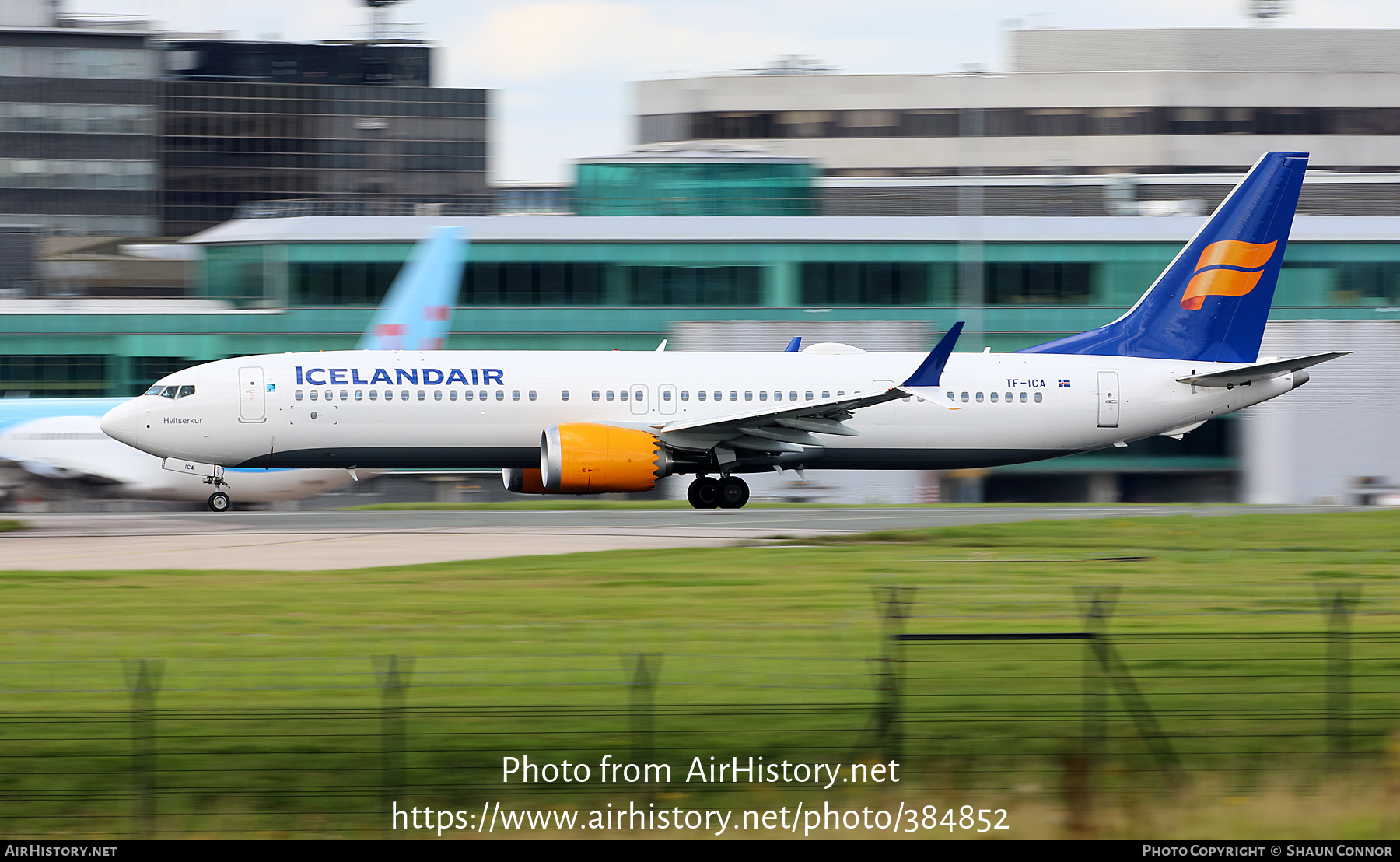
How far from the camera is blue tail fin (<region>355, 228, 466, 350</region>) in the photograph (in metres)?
44.7

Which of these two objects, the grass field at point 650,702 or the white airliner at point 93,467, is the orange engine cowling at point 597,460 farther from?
the grass field at point 650,702

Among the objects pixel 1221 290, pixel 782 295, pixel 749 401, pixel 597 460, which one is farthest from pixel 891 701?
pixel 782 295

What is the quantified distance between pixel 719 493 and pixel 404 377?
746 centimetres

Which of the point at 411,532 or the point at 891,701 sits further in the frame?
the point at 411,532

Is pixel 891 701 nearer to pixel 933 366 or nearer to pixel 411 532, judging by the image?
pixel 411 532

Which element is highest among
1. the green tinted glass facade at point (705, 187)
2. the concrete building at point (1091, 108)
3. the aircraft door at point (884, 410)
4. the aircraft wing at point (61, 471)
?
the concrete building at point (1091, 108)

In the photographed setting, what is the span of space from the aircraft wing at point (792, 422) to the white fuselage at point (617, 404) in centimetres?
27

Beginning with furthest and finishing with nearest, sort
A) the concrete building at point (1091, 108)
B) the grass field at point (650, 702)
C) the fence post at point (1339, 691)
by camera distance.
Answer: the concrete building at point (1091, 108) → the fence post at point (1339, 691) → the grass field at point (650, 702)

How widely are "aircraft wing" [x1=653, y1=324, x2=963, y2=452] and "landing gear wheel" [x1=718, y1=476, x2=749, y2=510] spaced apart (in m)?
1.29

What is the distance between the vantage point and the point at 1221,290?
126ft

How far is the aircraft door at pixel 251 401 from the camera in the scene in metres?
32.6

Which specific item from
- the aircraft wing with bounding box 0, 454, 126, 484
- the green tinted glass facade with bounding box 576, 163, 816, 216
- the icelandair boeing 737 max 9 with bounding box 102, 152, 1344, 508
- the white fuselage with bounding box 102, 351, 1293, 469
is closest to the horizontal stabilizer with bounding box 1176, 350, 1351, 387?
the icelandair boeing 737 max 9 with bounding box 102, 152, 1344, 508

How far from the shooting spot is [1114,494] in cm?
5403

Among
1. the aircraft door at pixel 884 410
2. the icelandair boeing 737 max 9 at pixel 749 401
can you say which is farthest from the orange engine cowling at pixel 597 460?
the aircraft door at pixel 884 410
